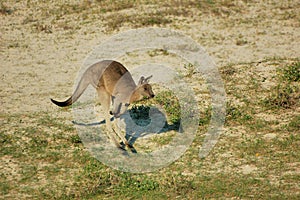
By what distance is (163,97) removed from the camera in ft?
28.9

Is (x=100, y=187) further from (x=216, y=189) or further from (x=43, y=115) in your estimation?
(x=43, y=115)

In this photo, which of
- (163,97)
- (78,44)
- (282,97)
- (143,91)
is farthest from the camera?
(78,44)

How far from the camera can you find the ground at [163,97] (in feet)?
20.6

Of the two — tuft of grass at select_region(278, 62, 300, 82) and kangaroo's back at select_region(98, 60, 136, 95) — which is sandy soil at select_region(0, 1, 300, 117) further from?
kangaroo's back at select_region(98, 60, 136, 95)

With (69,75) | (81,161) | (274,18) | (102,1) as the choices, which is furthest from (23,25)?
(81,161)

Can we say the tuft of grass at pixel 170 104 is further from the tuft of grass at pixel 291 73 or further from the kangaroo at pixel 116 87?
the tuft of grass at pixel 291 73

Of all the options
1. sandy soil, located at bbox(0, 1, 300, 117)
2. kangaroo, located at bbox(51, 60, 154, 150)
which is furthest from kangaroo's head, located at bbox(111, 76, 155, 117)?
sandy soil, located at bbox(0, 1, 300, 117)

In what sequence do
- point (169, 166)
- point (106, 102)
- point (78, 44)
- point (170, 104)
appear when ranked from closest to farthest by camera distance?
point (169, 166) → point (106, 102) → point (170, 104) → point (78, 44)

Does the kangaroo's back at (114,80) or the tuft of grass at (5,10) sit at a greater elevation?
the tuft of grass at (5,10)

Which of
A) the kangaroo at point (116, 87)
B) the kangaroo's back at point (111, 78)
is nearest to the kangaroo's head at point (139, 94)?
the kangaroo at point (116, 87)

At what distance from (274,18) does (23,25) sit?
700cm

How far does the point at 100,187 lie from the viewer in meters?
6.21

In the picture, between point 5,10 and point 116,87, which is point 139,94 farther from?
point 5,10

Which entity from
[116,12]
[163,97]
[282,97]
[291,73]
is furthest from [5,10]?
[282,97]
